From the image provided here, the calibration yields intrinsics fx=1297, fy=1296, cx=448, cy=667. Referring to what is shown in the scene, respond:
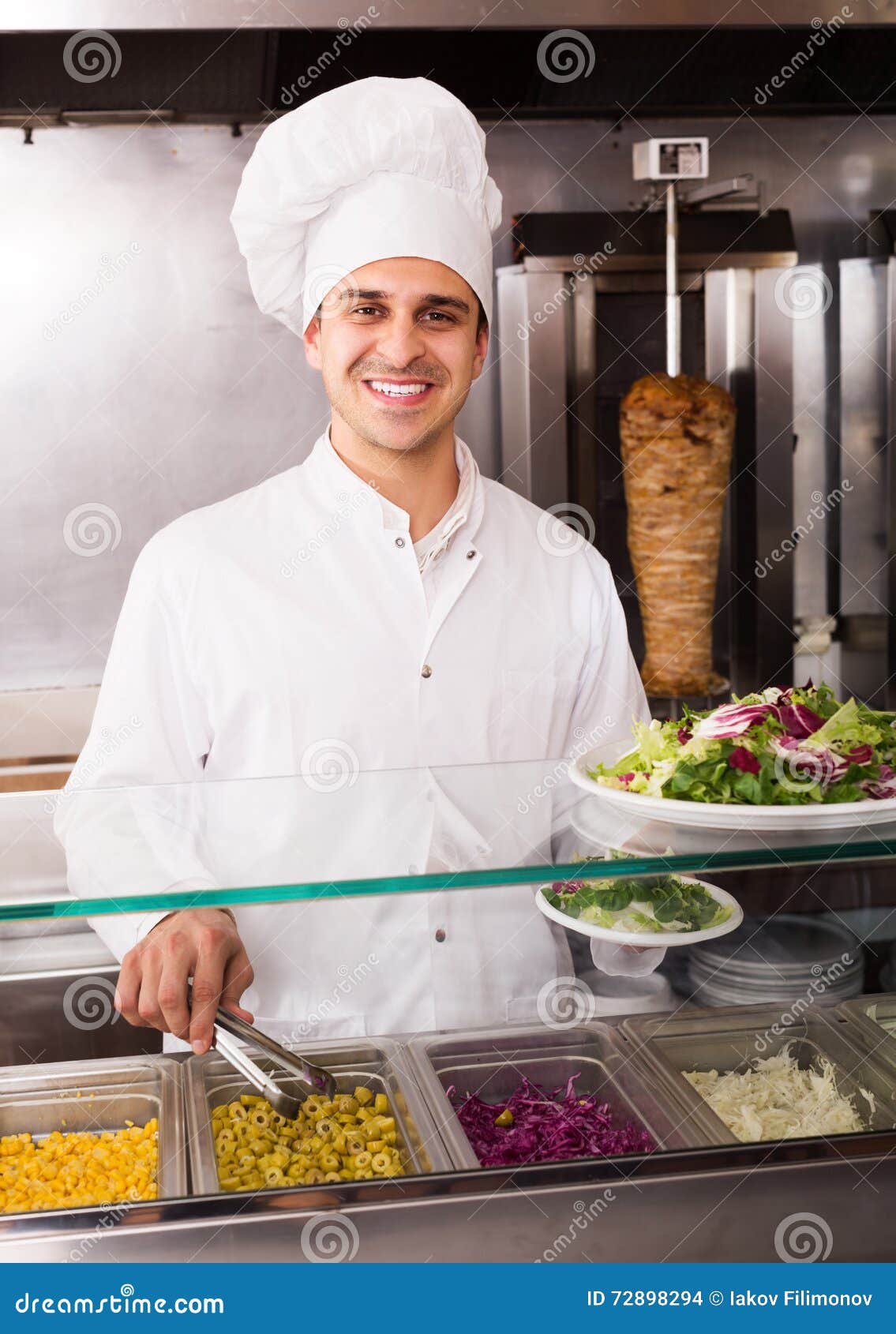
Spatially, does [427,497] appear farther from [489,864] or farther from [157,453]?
[157,453]

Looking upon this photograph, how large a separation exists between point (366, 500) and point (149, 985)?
0.89m

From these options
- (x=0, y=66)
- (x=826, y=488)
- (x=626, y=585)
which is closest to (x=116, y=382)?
(x=0, y=66)

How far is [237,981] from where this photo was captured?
134 centimetres

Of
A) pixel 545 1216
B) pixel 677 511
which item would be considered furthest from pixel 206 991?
pixel 677 511

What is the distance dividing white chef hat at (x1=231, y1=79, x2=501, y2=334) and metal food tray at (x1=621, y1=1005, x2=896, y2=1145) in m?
1.09

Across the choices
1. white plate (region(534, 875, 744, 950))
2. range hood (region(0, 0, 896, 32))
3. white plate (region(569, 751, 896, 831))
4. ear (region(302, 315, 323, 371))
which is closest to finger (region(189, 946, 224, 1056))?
white plate (region(534, 875, 744, 950))

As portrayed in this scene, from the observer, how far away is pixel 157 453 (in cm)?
317

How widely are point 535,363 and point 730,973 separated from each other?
5.88ft

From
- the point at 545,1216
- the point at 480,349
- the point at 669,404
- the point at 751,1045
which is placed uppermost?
the point at 669,404

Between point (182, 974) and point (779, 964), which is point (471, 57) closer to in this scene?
point (779, 964)

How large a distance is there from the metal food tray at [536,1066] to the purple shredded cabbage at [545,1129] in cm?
1

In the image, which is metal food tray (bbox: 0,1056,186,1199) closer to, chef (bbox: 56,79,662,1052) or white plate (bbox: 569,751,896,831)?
chef (bbox: 56,79,662,1052)

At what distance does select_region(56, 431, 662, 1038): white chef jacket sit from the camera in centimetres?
142

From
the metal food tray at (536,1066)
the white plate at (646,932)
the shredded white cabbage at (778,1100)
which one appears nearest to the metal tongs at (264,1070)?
the metal food tray at (536,1066)
